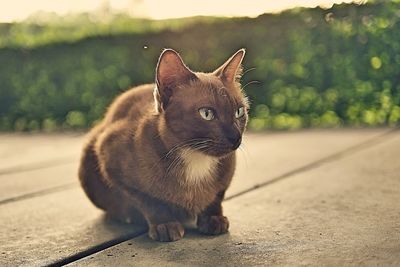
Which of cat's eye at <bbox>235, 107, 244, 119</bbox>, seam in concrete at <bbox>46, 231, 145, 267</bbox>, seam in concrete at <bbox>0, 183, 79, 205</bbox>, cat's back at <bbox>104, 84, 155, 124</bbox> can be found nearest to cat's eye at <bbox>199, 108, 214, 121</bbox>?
cat's eye at <bbox>235, 107, 244, 119</bbox>

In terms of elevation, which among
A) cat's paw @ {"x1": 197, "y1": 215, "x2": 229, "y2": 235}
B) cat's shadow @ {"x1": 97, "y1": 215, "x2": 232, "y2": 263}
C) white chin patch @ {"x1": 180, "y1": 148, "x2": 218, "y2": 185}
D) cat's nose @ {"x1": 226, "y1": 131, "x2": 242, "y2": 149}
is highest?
cat's nose @ {"x1": 226, "y1": 131, "x2": 242, "y2": 149}

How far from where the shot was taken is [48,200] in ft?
9.43

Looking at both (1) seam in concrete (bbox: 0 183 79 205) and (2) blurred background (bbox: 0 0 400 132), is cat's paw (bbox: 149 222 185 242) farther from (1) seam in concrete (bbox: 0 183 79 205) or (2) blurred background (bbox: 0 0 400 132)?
(2) blurred background (bbox: 0 0 400 132)

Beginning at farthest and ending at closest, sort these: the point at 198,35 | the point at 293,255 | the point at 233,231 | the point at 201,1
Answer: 1. the point at 198,35
2. the point at 201,1
3. the point at 233,231
4. the point at 293,255

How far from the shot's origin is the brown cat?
74.9 inches

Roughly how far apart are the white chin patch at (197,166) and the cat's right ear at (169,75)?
177 mm

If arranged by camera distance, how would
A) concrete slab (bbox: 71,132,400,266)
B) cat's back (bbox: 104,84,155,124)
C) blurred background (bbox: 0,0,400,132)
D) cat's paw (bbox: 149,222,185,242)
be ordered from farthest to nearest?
blurred background (bbox: 0,0,400,132) → cat's back (bbox: 104,84,155,124) → cat's paw (bbox: 149,222,185,242) → concrete slab (bbox: 71,132,400,266)

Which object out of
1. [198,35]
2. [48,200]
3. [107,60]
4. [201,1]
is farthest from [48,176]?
[107,60]

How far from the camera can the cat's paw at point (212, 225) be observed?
2080 millimetres

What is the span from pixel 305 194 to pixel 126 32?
4.75 meters

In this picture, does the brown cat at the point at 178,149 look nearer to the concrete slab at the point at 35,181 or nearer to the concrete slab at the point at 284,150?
the concrete slab at the point at 284,150

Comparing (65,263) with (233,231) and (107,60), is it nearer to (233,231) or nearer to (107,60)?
(233,231)

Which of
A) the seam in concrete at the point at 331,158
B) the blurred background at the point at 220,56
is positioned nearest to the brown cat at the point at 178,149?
the seam in concrete at the point at 331,158

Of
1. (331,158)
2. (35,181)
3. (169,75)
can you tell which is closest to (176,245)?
(169,75)
